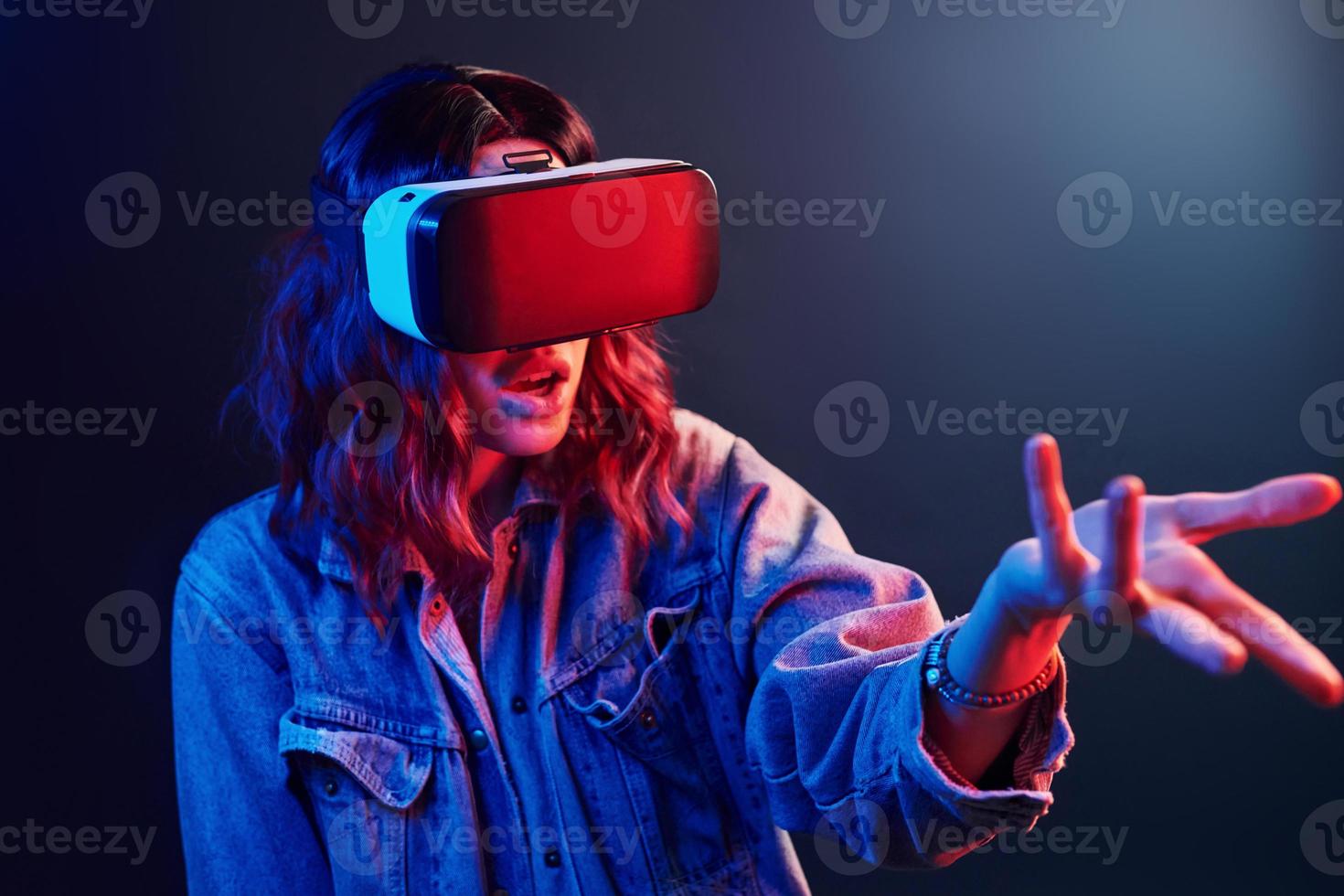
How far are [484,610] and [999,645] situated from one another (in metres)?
0.56

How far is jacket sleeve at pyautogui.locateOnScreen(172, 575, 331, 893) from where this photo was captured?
1196mm

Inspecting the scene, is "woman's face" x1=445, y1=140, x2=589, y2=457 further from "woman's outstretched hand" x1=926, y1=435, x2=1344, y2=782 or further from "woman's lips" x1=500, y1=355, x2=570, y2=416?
"woman's outstretched hand" x1=926, y1=435, x2=1344, y2=782

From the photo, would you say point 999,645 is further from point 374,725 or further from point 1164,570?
point 374,725

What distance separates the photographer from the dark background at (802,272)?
1.42m

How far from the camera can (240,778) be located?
1.20 m

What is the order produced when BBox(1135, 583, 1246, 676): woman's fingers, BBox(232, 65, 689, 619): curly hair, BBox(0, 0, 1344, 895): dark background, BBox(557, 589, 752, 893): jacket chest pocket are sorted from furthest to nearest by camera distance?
BBox(0, 0, 1344, 895): dark background → BBox(557, 589, 752, 893): jacket chest pocket → BBox(232, 65, 689, 619): curly hair → BBox(1135, 583, 1246, 676): woman's fingers

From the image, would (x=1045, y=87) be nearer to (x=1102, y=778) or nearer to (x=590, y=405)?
(x=590, y=405)

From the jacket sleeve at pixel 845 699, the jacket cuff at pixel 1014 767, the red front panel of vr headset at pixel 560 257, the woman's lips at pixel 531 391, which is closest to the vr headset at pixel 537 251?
the red front panel of vr headset at pixel 560 257

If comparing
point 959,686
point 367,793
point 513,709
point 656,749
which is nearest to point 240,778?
point 367,793

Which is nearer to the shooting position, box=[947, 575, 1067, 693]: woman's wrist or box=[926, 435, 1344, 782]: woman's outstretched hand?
box=[926, 435, 1344, 782]: woman's outstretched hand

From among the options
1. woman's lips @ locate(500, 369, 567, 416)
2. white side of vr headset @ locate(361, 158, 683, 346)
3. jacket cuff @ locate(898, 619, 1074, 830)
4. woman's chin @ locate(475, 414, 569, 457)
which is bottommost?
jacket cuff @ locate(898, 619, 1074, 830)

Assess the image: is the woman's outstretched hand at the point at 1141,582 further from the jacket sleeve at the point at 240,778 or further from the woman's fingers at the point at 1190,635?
the jacket sleeve at the point at 240,778

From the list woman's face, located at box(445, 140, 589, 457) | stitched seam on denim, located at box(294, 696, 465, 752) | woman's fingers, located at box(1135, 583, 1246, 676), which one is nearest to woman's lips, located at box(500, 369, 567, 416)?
woman's face, located at box(445, 140, 589, 457)

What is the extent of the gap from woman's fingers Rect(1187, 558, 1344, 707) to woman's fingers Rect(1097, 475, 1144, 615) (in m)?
0.04
